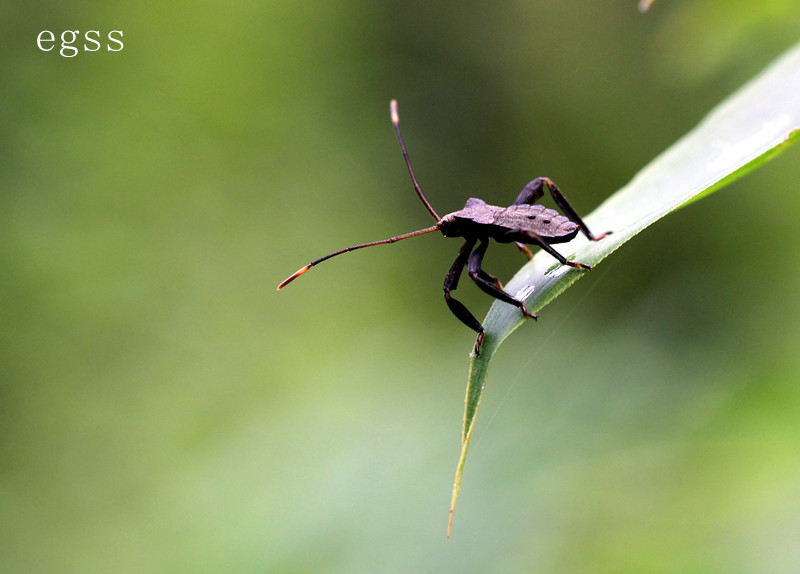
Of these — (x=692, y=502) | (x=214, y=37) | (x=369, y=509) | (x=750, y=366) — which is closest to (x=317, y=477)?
(x=369, y=509)

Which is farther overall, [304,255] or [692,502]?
[304,255]

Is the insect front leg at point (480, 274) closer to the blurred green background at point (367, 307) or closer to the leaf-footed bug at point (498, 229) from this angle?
the leaf-footed bug at point (498, 229)

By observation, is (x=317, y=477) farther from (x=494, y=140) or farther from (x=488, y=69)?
(x=488, y=69)

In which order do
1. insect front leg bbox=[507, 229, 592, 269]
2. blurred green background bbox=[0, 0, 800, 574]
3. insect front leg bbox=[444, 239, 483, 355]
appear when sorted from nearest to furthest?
insect front leg bbox=[507, 229, 592, 269] → insect front leg bbox=[444, 239, 483, 355] → blurred green background bbox=[0, 0, 800, 574]

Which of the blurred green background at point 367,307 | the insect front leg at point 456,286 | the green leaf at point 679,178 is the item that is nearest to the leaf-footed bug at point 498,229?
the insect front leg at point 456,286

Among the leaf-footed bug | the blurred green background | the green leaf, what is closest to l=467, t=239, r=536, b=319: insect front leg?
the leaf-footed bug

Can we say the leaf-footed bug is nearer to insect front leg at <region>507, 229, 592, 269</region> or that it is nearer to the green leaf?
insect front leg at <region>507, 229, 592, 269</region>
